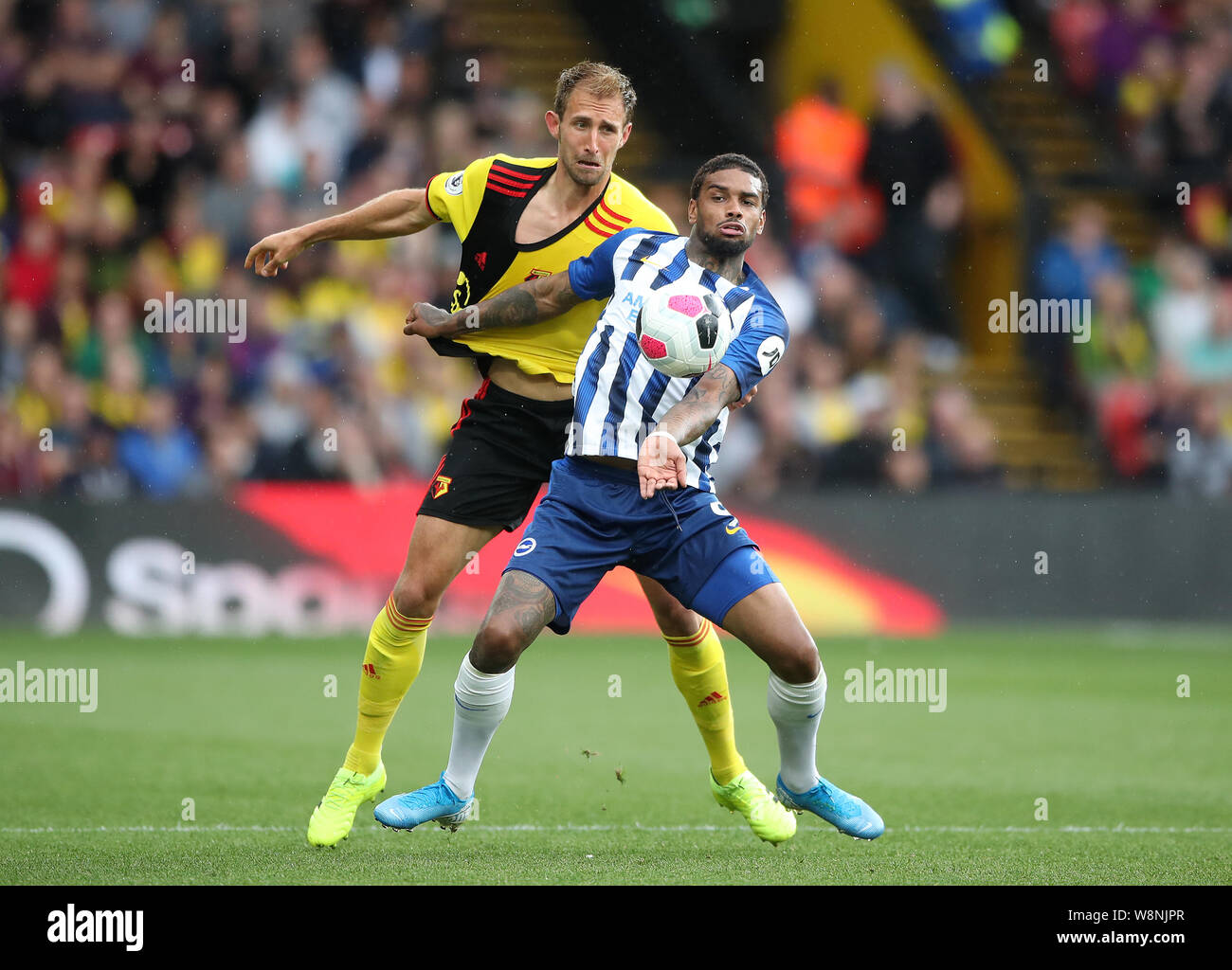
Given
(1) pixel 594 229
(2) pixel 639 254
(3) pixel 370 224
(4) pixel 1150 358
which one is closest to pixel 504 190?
(1) pixel 594 229

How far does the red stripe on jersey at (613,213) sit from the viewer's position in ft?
20.7

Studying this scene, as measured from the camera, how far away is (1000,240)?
1616 centimetres

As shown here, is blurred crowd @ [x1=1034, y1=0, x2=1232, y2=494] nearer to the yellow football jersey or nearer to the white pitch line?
the white pitch line

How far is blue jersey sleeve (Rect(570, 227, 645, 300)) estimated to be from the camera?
19.5ft

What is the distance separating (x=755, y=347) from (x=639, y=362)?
0.40 m

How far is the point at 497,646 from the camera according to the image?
5652mm

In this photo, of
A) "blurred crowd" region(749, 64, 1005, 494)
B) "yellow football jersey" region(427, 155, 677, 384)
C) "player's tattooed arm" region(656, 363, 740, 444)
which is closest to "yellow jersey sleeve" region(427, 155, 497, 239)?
"yellow football jersey" region(427, 155, 677, 384)

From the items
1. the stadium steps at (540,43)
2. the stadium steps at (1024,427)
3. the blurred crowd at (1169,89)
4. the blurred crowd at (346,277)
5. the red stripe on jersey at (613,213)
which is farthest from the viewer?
the stadium steps at (540,43)

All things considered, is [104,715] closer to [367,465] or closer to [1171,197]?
[367,465]

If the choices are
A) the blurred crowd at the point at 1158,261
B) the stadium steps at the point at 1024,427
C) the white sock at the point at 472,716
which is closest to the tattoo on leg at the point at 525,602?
the white sock at the point at 472,716

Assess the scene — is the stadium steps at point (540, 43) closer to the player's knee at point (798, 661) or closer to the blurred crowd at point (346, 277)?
the blurred crowd at point (346, 277)

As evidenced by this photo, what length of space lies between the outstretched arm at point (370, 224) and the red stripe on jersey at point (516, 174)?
27cm

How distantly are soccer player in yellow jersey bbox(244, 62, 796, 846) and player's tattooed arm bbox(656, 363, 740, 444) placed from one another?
0.86 m

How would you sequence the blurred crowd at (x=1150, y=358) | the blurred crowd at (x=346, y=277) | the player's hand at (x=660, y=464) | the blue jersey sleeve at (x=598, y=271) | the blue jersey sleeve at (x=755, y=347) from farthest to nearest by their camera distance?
the blurred crowd at (x=1150, y=358), the blurred crowd at (x=346, y=277), the blue jersey sleeve at (x=598, y=271), the blue jersey sleeve at (x=755, y=347), the player's hand at (x=660, y=464)
